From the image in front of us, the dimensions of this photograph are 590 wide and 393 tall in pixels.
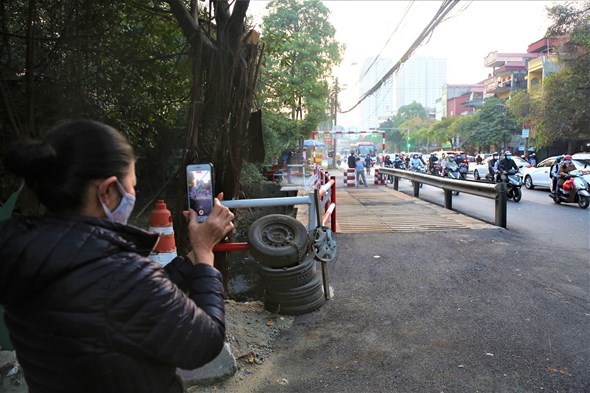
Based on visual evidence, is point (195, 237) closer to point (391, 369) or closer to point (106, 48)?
point (391, 369)

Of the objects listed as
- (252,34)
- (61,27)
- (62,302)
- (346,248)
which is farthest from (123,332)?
(346,248)

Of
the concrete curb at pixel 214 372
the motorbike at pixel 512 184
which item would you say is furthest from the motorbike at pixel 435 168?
the concrete curb at pixel 214 372

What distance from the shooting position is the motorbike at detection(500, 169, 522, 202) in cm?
1449

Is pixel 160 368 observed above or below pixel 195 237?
below

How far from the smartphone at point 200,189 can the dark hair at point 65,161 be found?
1413mm

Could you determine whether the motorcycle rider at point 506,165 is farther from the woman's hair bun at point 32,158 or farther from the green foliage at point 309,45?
the green foliage at point 309,45

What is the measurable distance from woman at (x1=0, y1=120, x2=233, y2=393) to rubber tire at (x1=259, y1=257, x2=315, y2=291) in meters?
2.98

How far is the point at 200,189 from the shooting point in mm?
2865

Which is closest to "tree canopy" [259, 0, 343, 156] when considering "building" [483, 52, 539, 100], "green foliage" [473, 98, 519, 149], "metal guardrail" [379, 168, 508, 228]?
"metal guardrail" [379, 168, 508, 228]

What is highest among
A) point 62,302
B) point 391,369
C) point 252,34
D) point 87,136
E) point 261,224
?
point 252,34

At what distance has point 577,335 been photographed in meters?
3.86

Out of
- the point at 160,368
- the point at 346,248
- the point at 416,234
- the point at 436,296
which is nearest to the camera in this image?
the point at 160,368

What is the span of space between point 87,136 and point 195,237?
0.49m

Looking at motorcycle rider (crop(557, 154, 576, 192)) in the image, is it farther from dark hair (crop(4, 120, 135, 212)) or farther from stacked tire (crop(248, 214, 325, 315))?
dark hair (crop(4, 120, 135, 212))
